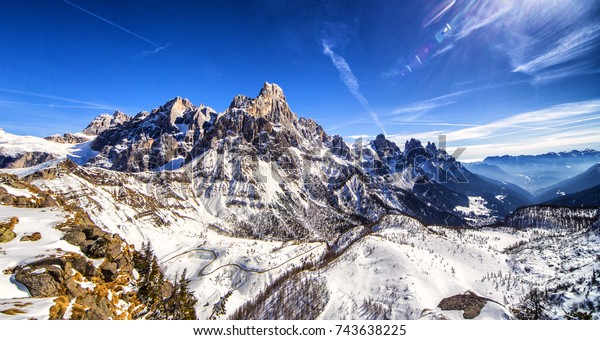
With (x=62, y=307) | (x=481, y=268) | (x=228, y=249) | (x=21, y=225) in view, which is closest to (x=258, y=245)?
(x=228, y=249)

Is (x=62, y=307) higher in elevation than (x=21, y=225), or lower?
lower

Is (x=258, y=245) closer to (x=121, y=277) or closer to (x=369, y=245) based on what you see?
(x=369, y=245)

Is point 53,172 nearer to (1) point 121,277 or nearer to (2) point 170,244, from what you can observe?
(2) point 170,244

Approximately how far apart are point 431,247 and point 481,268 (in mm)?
8716

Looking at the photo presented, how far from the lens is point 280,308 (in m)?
33.4

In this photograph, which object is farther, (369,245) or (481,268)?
(369,245)

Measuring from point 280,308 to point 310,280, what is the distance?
18.8 feet

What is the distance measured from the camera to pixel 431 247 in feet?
137

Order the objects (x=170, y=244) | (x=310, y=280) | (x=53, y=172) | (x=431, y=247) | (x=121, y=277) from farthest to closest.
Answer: (x=53, y=172), (x=170, y=244), (x=431, y=247), (x=310, y=280), (x=121, y=277)
